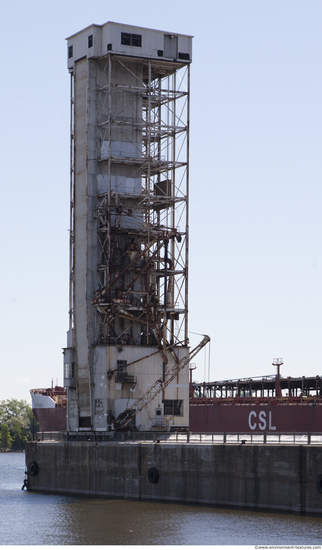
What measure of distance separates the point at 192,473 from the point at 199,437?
139 inches

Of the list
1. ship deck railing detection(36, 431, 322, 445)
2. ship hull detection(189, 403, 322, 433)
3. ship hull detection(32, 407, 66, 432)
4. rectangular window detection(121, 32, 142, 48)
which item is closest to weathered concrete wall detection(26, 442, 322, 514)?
ship deck railing detection(36, 431, 322, 445)

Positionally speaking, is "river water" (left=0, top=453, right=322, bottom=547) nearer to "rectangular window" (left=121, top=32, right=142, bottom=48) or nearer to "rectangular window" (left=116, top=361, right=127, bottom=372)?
"rectangular window" (left=116, top=361, right=127, bottom=372)

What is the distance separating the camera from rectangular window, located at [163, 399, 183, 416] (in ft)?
246

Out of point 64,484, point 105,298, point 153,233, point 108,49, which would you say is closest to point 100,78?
point 108,49

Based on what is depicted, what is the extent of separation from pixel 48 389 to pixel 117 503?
7910 centimetres

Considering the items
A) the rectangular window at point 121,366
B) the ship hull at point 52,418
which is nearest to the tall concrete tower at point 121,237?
the rectangular window at point 121,366

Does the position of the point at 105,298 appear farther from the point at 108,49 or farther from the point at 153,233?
the point at 108,49

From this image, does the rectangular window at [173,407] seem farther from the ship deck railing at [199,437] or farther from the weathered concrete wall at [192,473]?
the weathered concrete wall at [192,473]

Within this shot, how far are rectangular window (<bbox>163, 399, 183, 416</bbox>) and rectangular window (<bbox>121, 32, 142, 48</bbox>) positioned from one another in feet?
100

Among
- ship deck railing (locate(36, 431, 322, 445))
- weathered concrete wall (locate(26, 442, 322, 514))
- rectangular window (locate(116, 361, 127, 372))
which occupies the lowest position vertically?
weathered concrete wall (locate(26, 442, 322, 514))

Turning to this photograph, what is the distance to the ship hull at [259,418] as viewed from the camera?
3135 inches

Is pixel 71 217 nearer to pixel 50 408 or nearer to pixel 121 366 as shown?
pixel 121 366

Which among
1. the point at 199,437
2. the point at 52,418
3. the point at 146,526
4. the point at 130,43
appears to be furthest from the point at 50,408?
the point at 146,526

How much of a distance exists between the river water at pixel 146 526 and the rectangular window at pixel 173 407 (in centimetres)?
1416
